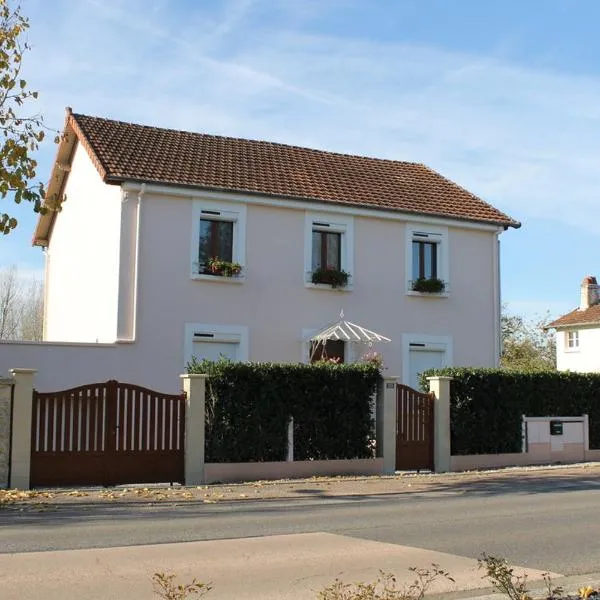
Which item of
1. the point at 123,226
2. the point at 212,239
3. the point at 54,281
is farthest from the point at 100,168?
the point at 54,281

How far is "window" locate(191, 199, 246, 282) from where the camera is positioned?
21844mm

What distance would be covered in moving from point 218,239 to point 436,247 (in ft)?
21.7

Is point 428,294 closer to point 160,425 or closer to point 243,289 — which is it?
point 243,289

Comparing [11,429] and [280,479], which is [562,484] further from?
[11,429]

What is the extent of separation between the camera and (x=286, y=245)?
2292cm

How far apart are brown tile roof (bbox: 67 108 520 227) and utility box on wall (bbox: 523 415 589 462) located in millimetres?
7218

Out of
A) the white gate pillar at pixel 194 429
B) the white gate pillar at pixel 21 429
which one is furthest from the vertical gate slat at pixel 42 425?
the white gate pillar at pixel 194 429

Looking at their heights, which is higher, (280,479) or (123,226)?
(123,226)

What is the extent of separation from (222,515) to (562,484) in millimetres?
6983

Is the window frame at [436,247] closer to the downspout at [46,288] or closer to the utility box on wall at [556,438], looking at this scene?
the utility box on wall at [556,438]

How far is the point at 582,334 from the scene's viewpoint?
4628cm

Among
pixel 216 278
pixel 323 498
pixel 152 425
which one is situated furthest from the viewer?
pixel 216 278

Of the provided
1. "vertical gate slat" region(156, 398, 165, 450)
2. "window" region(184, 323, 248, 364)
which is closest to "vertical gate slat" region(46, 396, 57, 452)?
"vertical gate slat" region(156, 398, 165, 450)

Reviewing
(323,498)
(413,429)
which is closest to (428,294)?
(413,429)
